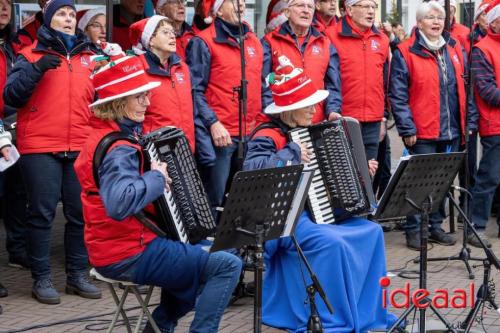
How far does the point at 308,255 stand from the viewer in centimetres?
553

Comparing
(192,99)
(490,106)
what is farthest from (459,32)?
(192,99)

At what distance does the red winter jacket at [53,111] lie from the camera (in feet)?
20.2

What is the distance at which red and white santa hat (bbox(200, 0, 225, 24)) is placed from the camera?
6.96 metres

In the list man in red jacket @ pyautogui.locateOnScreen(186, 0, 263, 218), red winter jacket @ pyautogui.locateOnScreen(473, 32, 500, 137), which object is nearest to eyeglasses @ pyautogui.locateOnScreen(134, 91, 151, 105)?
man in red jacket @ pyautogui.locateOnScreen(186, 0, 263, 218)

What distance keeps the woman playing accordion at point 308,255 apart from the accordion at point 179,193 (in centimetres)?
69

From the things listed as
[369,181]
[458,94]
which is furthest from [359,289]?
[458,94]

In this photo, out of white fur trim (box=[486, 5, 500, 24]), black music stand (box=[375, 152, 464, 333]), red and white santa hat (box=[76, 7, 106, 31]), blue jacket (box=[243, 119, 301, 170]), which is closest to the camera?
black music stand (box=[375, 152, 464, 333])

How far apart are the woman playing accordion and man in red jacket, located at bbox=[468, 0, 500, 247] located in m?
2.69

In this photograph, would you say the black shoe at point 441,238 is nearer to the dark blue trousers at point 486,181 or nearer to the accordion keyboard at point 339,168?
the dark blue trousers at point 486,181

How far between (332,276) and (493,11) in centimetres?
381

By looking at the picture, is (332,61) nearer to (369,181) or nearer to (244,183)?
(369,181)

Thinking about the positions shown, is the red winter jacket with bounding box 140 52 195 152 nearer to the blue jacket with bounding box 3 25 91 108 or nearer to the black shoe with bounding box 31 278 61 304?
the blue jacket with bounding box 3 25 91 108

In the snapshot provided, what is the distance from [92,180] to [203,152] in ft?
6.49

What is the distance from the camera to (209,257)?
15.4 ft
